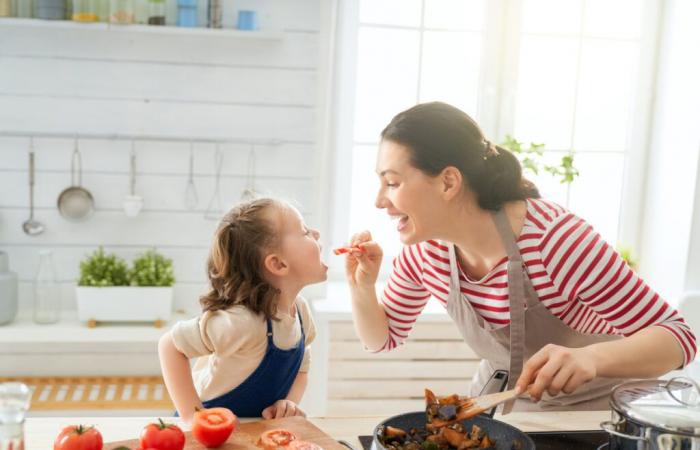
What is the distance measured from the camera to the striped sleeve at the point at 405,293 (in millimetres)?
1829

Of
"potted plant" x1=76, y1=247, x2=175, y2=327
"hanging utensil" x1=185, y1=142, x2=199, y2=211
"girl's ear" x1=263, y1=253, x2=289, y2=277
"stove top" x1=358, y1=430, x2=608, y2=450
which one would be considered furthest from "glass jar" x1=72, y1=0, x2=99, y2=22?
"stove top" x1=358, y1=430, x2=608, y2=450

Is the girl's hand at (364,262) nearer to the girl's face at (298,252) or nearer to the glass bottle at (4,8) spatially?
the girl's face at (298,252)

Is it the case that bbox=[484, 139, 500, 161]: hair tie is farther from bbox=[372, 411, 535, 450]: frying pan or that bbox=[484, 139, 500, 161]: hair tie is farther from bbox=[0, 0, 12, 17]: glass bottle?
bbox=[0, 0, 12, 17]: glass bottle

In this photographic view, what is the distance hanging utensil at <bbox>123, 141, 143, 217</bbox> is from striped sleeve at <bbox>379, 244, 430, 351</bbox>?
1.24 meters

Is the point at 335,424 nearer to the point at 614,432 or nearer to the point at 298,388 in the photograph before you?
the point at 298,388

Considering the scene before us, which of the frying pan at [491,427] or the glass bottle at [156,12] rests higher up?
the glass bottle at [156,12]

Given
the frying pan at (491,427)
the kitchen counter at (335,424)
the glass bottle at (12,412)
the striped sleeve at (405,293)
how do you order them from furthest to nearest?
the striped sleeve at (405,293), the kitchen counter at (335,424), the frying pan at (491,427), the glass bottle at (12,412)

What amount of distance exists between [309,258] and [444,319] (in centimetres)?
126

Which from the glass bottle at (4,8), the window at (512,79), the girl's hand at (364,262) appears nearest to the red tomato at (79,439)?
the girl's hand at (364,262)

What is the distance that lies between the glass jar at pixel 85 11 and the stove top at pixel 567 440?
184 centimetres

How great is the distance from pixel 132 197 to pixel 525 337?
1.55 metres

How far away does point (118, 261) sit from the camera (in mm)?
2799

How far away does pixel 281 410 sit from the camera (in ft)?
5.20

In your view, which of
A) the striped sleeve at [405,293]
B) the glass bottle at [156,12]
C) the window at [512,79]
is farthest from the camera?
the window at [512,79]
